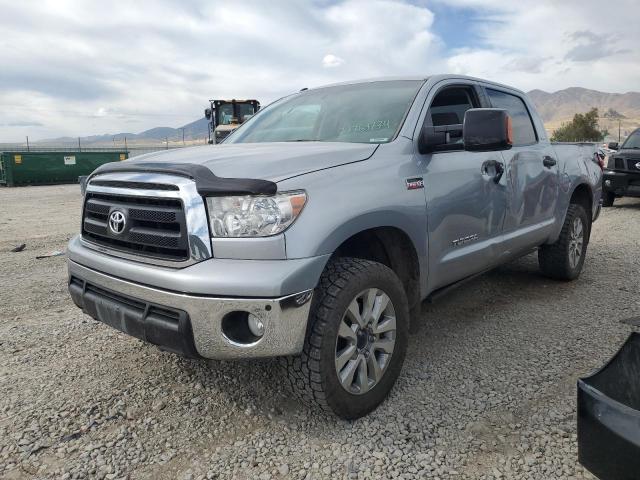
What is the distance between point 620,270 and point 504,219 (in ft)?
8.68

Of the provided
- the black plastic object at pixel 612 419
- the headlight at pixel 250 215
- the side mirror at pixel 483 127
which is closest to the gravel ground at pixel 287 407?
the black plastic object at pixel 612 419

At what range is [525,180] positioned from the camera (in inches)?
155

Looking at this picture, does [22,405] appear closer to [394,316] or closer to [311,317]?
[311,317]

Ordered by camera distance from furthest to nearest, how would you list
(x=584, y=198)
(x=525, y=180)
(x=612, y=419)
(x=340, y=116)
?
1. (x=584, y=198)
2. (x=525, y=180)
3. (x=340, y=116)
4. (x=612, y=419)

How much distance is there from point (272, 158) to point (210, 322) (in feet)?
2.76

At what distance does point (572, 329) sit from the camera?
374 cm

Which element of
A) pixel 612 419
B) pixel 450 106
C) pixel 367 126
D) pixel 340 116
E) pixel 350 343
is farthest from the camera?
pixel 450 106

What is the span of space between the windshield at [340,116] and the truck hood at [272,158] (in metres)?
0.27

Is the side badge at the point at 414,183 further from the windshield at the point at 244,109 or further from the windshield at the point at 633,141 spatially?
the windshield at the point at 244,109

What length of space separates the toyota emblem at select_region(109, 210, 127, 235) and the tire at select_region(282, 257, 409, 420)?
101 centimetres

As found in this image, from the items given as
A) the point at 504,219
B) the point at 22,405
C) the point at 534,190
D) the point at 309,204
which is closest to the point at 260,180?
the point at 309,204

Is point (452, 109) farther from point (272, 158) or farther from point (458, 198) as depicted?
point (272, 158)

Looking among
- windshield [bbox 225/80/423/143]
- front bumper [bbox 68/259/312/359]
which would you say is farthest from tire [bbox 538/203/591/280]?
front bumper [bbox 68/259/312/359]

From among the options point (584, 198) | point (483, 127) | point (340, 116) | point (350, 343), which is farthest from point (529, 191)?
point (350, 343)
